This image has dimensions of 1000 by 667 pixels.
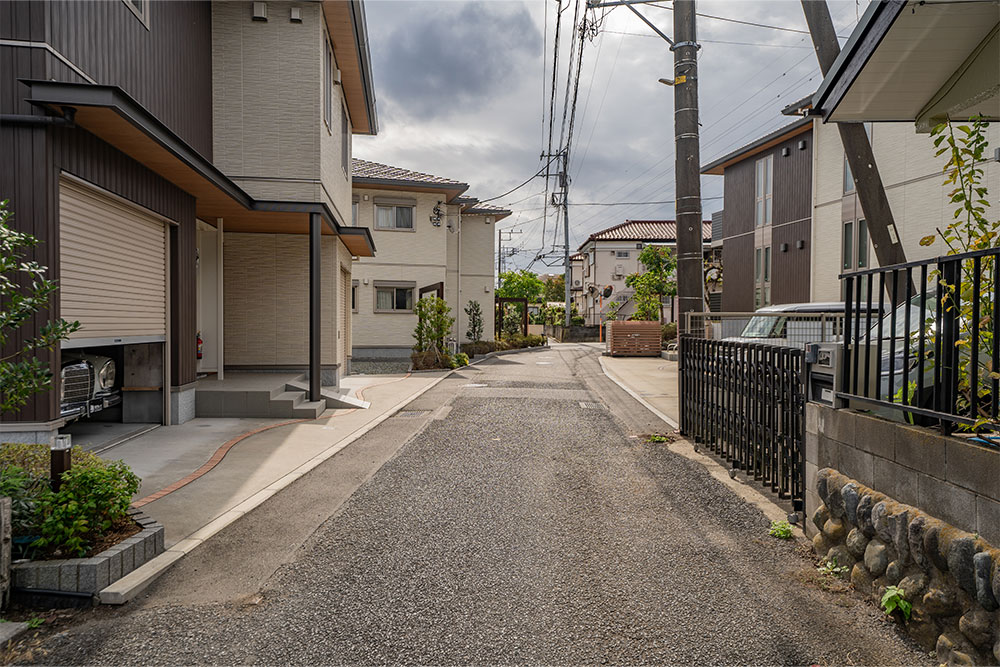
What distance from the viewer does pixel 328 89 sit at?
40.4ft

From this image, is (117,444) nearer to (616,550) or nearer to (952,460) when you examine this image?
(616,550)

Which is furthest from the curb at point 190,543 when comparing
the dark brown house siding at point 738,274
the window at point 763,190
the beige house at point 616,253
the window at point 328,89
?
the beige house at point 616,253

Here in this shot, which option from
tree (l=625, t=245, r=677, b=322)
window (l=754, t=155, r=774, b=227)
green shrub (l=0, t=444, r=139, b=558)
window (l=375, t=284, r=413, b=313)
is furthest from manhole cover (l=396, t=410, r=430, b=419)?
tree (l=625, t=245, r=677, b=322)

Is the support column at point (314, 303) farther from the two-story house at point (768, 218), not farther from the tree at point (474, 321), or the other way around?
the tree at point (474, 321)

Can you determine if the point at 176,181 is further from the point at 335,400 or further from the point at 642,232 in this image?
the point at 642,232

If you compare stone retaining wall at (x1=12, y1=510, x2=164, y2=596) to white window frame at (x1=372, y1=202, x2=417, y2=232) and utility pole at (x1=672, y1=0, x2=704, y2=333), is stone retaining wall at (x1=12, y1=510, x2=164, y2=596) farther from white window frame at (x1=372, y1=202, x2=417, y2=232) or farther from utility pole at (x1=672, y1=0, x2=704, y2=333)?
white window frame at (x1=372, y1=202, x2=417, y2=232)

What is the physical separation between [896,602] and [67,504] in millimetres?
4604

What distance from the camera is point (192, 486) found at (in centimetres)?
584

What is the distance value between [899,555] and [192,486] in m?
5.56

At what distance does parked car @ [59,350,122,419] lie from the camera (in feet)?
22.6

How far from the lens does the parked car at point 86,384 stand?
22.6 ft

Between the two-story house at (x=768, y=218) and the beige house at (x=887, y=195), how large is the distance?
0.56 metres

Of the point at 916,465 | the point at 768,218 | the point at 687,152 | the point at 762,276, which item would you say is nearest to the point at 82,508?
the point at 916,465

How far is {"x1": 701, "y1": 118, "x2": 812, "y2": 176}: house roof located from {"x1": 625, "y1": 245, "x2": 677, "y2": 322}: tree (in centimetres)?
576
